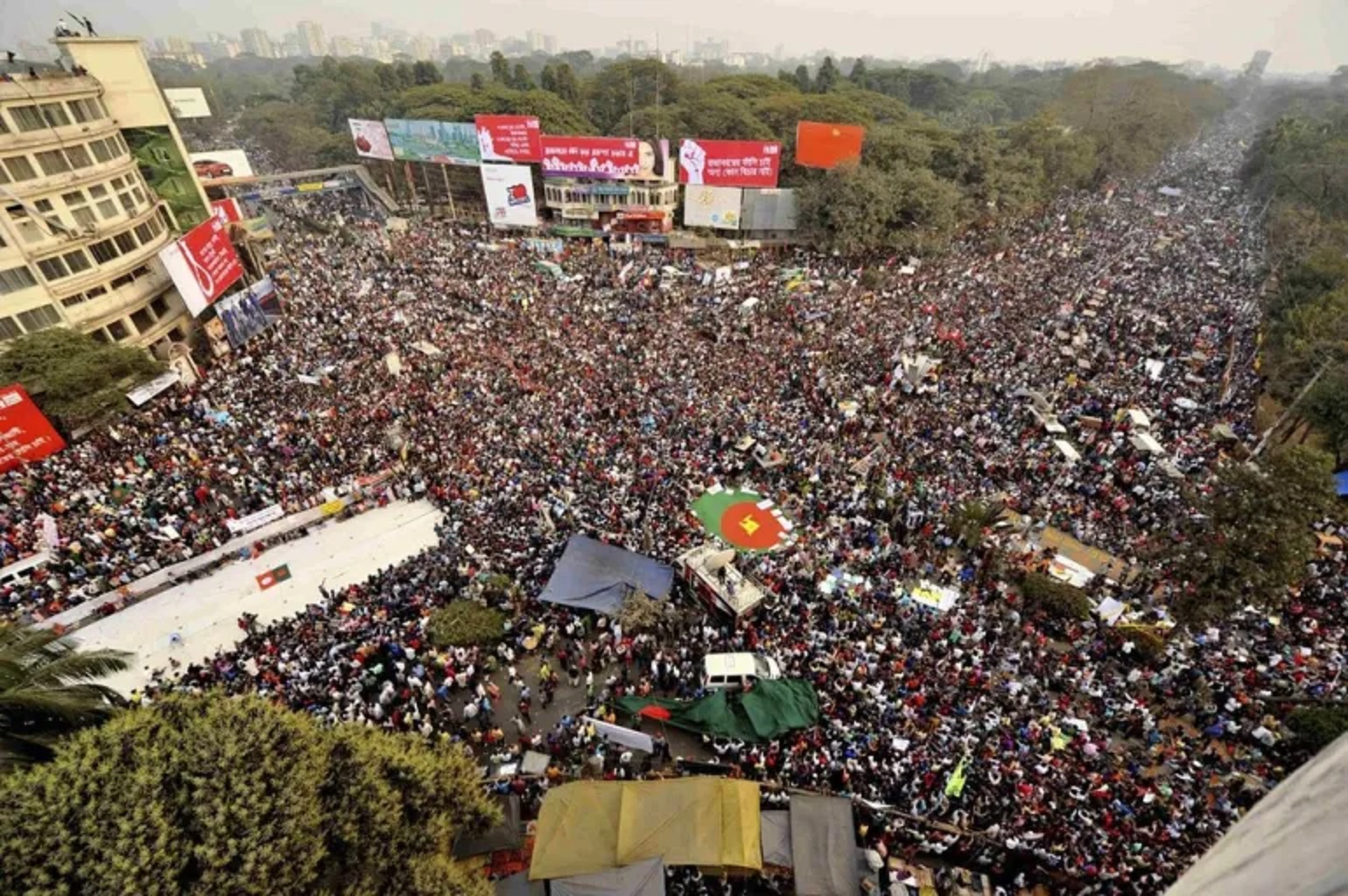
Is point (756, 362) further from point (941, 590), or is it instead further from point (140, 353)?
point (140, 353)

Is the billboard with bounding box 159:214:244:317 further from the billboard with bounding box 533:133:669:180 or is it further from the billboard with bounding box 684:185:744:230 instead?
the billboard with bounding box 684:185:744:230

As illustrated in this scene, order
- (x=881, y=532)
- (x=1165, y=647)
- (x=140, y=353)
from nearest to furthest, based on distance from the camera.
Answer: (x=1165, y=647)
(x=881, y=532)
(x=140, y=353)

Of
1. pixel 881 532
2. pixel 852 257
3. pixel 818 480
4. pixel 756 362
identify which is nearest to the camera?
pixel 881 532

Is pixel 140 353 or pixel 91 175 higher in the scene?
pixel 91 175

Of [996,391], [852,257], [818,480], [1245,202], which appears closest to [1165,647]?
[818,480]

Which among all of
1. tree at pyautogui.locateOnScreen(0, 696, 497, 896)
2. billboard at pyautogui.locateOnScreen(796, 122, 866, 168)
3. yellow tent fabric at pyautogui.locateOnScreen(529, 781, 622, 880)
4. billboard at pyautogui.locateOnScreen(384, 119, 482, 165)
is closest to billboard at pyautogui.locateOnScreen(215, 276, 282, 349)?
billboard at pyautogui.locateOnScreen(384, 119, 482, 165)

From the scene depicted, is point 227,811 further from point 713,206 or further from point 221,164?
point 221,164
